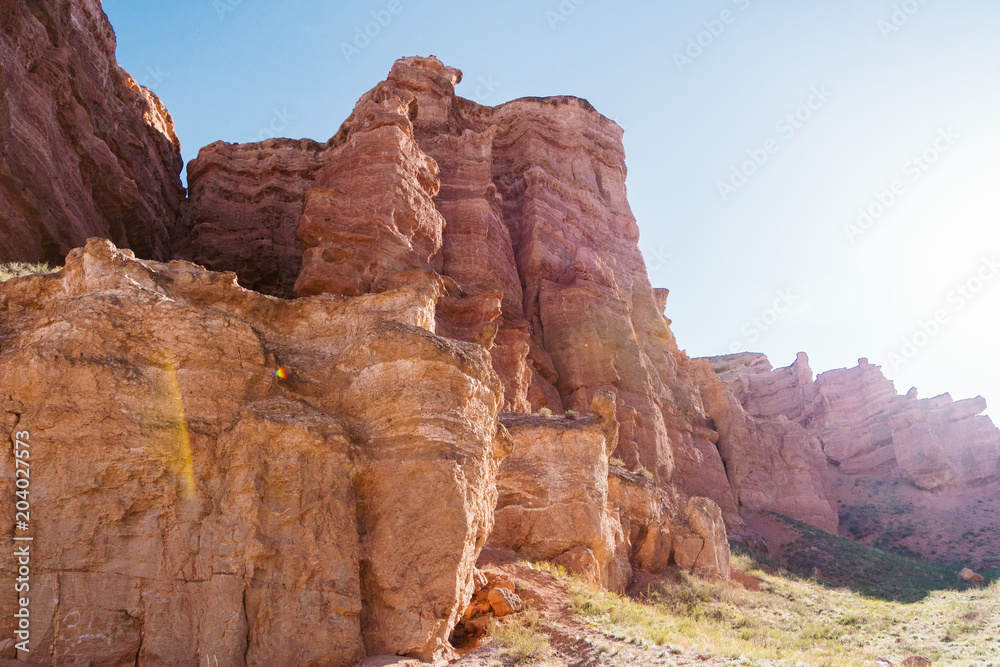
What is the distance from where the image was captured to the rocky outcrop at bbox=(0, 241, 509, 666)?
9.84m

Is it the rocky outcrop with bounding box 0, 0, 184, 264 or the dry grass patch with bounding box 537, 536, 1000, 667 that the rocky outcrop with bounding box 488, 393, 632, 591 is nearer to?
the dry grass patch with bounding box 537, 536, 1000, 667

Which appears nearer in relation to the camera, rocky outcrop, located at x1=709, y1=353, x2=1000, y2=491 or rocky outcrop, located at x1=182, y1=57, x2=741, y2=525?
rocky outcrop, located at x1=182, y1=57, x2=741, y2=525

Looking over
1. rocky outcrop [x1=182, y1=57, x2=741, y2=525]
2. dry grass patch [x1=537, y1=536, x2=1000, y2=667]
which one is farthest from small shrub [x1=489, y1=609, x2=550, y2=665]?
rocky outcrop [x1=182, y1=57, x2=741, y2=525]

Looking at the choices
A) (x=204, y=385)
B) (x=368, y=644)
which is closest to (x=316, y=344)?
(x=204, y=385)

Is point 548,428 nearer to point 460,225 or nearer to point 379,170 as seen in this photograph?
point 379,170

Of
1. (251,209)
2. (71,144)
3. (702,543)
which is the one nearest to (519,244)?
(251,209)

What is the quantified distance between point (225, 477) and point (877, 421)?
69.3m

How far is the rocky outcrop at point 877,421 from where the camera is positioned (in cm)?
6197

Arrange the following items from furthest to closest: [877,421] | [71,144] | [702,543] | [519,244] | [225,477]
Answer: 1. [877,421]
2. [519,244]
3. [702,543]
4. [71,144]
5. [225,477]

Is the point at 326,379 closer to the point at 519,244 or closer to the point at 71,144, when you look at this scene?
the point at 71,144

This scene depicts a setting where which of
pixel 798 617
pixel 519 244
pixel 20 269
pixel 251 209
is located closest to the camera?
pixel 20 269

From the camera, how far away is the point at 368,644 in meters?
10.9

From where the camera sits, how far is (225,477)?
11141 millimetres

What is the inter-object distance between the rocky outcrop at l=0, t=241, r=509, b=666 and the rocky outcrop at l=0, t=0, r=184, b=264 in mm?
9770
